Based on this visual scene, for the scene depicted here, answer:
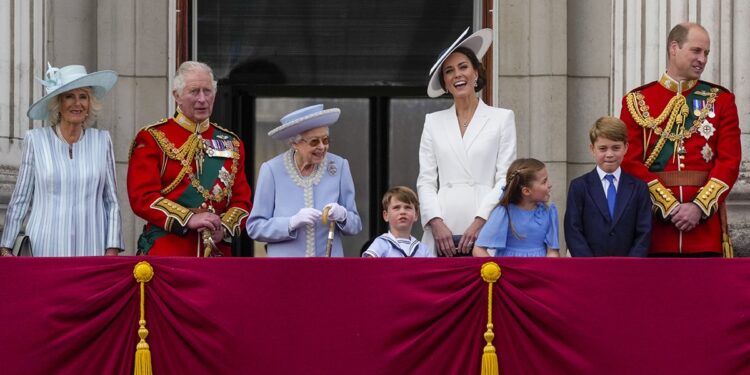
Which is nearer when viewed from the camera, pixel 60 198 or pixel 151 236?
pixel 60 198

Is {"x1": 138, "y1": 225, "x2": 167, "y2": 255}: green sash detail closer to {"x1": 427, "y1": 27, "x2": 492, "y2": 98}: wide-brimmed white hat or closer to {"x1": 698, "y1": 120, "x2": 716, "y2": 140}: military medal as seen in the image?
{"x1": 427, "y1": 27, "x2": 492, "y2": 98}: wide-brimmed white hat

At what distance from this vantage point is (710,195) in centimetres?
882

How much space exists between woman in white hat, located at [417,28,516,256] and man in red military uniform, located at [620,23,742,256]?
2.25 feet

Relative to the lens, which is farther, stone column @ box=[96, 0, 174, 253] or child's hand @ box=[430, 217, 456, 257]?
stone column @ box=[96, 0, 174, 253]

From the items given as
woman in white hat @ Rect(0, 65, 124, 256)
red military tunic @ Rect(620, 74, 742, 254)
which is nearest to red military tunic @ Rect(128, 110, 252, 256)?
woman in white hat @ Rect(0, 65, 124, 256)

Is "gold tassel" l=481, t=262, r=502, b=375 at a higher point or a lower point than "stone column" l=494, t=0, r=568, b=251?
lower

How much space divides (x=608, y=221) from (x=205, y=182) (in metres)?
2.10

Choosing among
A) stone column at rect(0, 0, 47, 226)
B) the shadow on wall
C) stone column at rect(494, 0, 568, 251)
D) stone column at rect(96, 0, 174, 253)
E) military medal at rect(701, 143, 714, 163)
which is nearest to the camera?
military medal at rect(701, 143, 714, 163)

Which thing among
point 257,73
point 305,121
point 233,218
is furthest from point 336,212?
point 257,73

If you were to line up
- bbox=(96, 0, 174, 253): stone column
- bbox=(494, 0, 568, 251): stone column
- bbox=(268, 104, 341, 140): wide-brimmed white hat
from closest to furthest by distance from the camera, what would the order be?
bbox=(268, 104, 341, 140): wide-brimmed white hat, bbox=(96, 0, 174, 253): stone column, bbox=(494, 0, 568, 251): stone column

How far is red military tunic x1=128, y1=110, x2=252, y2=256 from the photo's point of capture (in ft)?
28.7

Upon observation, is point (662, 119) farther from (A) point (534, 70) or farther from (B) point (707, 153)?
(A) point (534, 70)

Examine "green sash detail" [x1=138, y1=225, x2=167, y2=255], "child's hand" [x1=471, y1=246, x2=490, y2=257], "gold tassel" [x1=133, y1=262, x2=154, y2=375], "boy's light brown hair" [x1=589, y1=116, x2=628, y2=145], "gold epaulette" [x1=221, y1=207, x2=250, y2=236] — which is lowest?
"gold tassel" [x1=133, y1=262, x2=154, y2=375]

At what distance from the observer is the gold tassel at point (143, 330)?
784 centimetres
